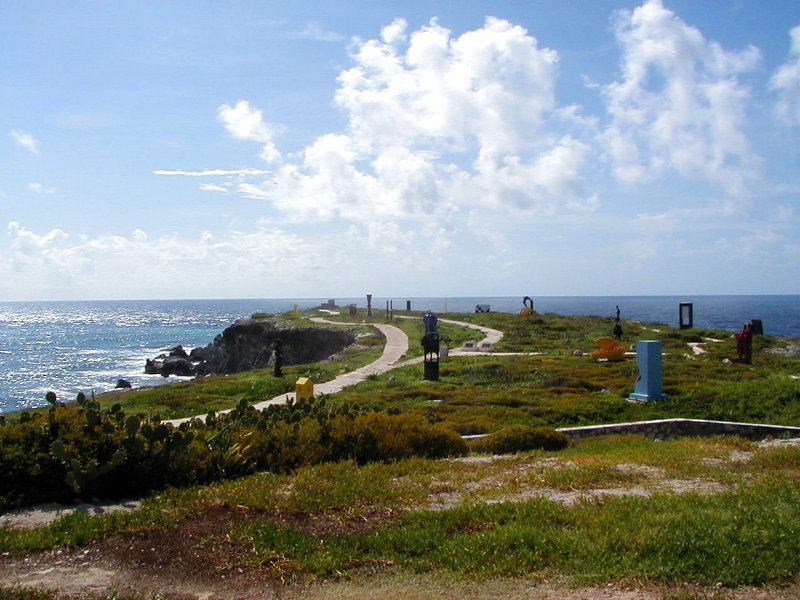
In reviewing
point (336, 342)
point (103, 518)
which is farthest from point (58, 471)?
point (336, 342)

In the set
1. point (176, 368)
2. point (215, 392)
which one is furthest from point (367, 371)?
point (176, 368)

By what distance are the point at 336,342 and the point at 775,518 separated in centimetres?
3902

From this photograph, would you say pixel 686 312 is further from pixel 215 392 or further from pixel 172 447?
pixel 172 447

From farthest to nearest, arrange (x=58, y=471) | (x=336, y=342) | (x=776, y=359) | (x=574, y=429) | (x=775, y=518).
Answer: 1. (x=336, y=342)
2. (x=776, y=359)
3. (x=574, y=429)
4. (x=58, y=471)
5. (x=775, y=518)

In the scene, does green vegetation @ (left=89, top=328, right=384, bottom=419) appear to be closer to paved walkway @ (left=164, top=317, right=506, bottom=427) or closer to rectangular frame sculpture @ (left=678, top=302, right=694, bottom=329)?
paved walkway @ (left=164, top=317, right=506, bottom=427)

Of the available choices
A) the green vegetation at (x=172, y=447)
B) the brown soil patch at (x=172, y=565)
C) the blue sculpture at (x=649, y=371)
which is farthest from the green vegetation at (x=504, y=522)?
the blue sculpture at (x=649, y=371)

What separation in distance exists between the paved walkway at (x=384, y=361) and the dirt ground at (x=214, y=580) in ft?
17.7

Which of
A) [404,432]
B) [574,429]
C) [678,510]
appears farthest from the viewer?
[574,429]

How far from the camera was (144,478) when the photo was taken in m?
8.47

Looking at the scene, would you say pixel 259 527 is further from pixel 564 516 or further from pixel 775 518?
pixel 775 518

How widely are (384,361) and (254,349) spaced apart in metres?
27.4

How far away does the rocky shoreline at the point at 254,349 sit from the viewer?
45906mm

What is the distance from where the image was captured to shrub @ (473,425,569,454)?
1174cm

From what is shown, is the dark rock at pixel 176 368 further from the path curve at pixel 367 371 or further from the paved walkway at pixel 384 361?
the path curve at pixel 367 371
